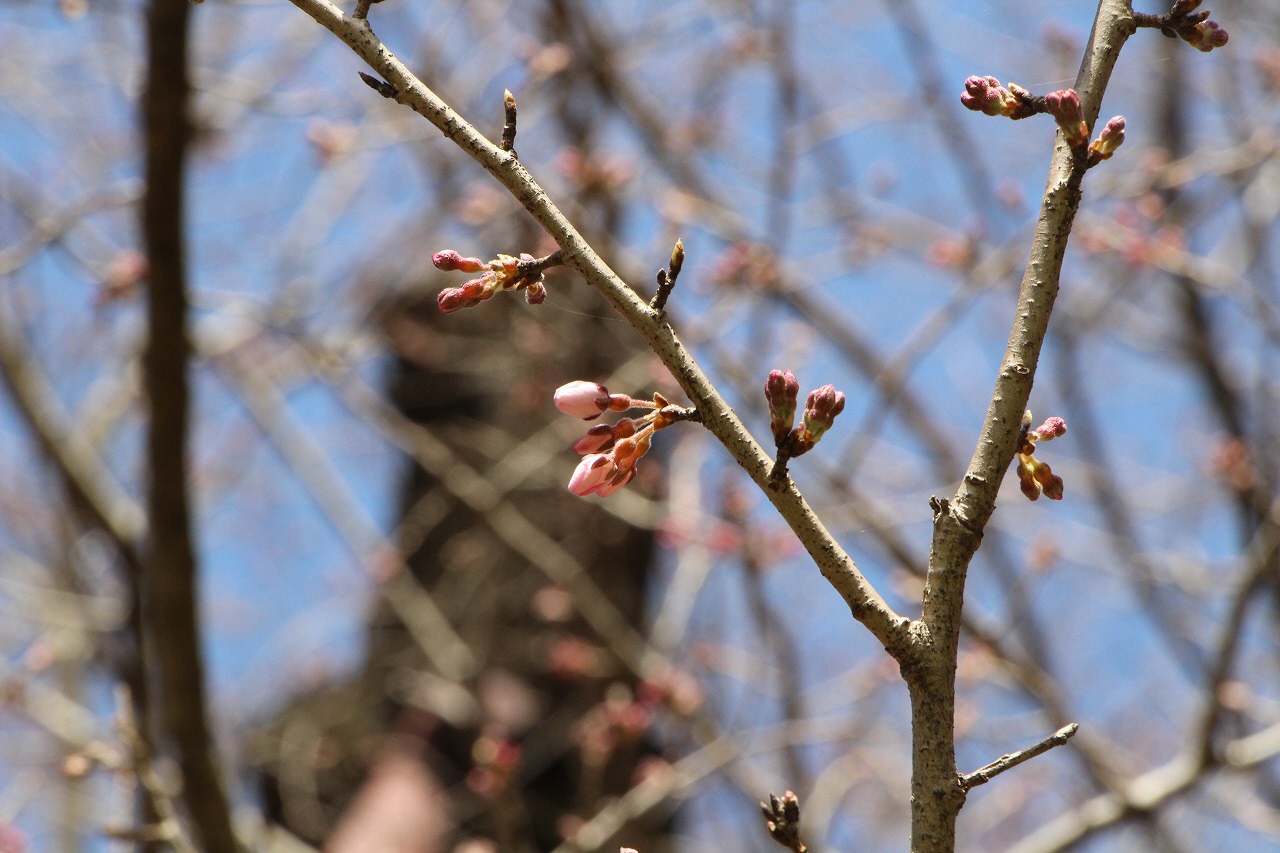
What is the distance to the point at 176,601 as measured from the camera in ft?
7.83

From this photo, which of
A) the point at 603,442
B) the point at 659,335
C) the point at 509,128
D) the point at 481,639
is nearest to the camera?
the point at 659,335

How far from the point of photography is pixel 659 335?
104 centimetres

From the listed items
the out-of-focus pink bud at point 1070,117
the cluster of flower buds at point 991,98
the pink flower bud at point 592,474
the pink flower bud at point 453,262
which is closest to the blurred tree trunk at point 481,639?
the pink flower bud at point 592,474

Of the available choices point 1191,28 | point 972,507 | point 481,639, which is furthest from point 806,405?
point 481,639

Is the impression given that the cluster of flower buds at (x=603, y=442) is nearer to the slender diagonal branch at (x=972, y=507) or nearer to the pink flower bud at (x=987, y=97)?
the slender diagonal branch at (x=972, y=507)

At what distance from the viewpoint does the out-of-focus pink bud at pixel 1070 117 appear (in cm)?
111

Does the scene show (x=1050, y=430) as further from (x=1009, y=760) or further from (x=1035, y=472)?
(x=1009, y=760)

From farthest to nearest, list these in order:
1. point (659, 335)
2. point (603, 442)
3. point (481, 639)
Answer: point (481, 639) < point (603, 442) < point (659, 335)

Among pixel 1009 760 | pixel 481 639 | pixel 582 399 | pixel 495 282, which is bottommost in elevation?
pixel 1009 760

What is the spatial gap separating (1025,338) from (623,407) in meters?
0.45

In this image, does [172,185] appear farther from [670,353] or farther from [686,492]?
[686,492]

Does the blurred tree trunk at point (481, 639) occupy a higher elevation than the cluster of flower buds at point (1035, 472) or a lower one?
higher

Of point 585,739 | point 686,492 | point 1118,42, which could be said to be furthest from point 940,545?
point 686,492

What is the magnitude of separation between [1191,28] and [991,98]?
281 mm
